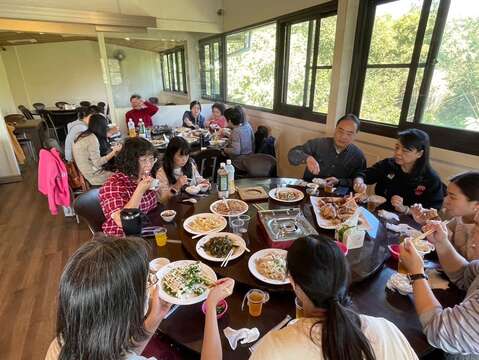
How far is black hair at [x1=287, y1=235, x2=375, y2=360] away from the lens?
0.67 m

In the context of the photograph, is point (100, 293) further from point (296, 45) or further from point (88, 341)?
A: point (296, 45)

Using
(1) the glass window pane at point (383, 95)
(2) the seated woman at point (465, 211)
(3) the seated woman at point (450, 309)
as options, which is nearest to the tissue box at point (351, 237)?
(3) the seated woman at point (450, 309)

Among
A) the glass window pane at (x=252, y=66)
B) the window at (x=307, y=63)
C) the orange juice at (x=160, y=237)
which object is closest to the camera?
the orange juice at (x=160, y=237)

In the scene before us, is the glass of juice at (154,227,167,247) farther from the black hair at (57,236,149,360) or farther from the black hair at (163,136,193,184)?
the black hair at (163,136,193,184)

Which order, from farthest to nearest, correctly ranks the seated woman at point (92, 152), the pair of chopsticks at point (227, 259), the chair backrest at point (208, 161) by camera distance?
the chair backrest at point (208, 161) < the seated woman at point (92, 152) < the pair of chopsticks at point (227, 259)

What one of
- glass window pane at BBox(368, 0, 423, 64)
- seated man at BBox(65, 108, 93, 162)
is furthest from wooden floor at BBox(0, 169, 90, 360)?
glass window pane at BBox(368, 0, 423, 64)

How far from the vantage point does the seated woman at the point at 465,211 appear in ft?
4.28

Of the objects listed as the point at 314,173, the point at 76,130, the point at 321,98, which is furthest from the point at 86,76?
the point at 314,173

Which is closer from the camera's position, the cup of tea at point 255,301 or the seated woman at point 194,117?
the cup of tea at point 255,301

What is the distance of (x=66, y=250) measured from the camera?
2.79m

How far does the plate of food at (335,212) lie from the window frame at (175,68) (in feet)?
19.6

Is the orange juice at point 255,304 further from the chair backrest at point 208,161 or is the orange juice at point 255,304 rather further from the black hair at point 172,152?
the chair backrest at point 208,161

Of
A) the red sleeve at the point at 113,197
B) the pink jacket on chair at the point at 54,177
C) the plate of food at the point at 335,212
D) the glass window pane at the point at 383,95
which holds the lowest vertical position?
the pink jacket on chair at the point at 54,177

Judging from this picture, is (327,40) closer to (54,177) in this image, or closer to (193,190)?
(193,190)
